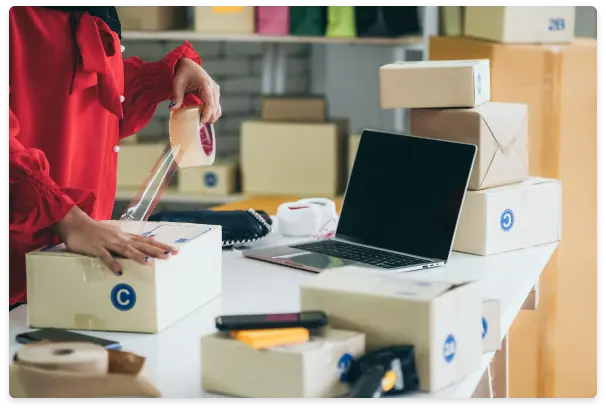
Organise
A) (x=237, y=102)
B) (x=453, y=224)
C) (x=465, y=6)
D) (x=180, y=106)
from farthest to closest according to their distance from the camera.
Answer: (x=237, y=102) < (x=465, y=6) < (x=180, y=106) < (x=453, y=224)

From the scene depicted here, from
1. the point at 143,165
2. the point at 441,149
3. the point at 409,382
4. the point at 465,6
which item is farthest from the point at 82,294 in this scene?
the point at 143,165

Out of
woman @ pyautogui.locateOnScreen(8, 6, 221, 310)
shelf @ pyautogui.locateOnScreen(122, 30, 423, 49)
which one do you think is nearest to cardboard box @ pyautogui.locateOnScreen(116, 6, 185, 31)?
shelf @ pyautogui.locateOnScreen(122, 30, 423, 49)

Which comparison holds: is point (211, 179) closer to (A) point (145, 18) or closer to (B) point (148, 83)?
(A) point (145, 18)

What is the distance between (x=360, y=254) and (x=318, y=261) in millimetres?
98

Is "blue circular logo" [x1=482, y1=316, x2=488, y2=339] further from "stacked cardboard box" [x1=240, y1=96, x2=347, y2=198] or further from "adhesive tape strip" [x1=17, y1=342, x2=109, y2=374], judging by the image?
"stacked cardboard box" [x1=240, y1=96, x2=347, y2=198]

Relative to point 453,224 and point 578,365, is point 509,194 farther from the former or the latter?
point 578,365

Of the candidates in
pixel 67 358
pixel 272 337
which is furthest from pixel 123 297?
pixel 272 337

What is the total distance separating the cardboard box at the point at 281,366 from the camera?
3.76 feet

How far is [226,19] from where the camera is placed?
3.74 m

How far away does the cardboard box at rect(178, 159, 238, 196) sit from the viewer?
3.84 metres

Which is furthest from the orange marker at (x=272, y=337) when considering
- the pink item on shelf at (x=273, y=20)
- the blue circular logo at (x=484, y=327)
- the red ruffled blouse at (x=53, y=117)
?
the pink item on shelf at (x=273, y=20)

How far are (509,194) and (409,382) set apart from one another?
824 millimetres

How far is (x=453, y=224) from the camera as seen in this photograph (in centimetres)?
184

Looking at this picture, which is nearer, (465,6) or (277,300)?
(277,300)
